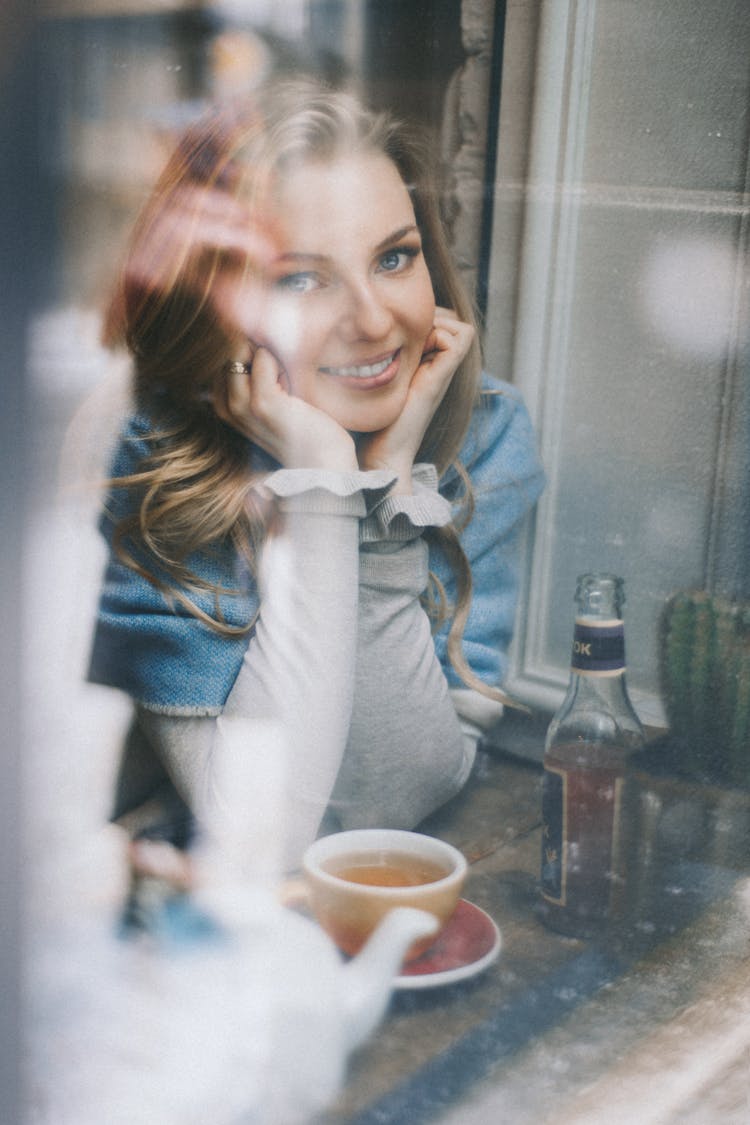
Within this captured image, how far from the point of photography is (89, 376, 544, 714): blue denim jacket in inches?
36.1

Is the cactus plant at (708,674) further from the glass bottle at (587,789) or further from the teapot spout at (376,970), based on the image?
the teapot spout at (376,970)

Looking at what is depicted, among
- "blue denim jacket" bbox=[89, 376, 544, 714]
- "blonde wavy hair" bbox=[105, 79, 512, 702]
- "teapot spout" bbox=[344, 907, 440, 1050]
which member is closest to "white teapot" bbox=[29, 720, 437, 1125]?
"teapot spout" bbox=[344, 907, 440, 1050]

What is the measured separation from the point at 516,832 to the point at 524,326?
54 centimetres

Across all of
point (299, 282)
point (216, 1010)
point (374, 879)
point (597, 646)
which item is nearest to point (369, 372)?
point (299, 282)

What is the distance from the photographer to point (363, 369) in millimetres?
1013

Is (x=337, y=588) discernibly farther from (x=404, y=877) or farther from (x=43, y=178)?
(x=43, y=178)

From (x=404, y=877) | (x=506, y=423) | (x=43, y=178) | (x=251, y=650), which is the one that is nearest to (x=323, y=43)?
(x=43, y=178)

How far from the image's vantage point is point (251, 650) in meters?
0.99

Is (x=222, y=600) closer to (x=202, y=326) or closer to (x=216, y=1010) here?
(x=202, y=326)

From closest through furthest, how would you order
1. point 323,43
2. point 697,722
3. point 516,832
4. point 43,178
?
point 43,178, point 323,43, point 516,832, point 697,722

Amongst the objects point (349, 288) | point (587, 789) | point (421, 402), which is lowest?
point (587, 789)

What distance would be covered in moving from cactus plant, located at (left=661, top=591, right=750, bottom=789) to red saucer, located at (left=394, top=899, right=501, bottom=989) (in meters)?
0.34

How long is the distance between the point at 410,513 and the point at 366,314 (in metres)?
0.19

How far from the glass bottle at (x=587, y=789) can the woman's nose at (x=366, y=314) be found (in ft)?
1.15
